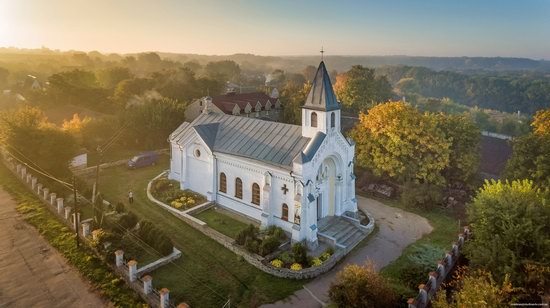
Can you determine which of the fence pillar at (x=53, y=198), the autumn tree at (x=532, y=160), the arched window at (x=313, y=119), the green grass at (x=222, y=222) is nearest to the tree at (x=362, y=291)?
the green grass at (x=222, y=222)

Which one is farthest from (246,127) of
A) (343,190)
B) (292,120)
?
(292,120)

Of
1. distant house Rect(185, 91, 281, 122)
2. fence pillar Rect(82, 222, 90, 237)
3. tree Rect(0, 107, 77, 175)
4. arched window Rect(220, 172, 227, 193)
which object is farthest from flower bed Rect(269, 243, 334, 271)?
distant house Rect(185, 91, 281, 122)

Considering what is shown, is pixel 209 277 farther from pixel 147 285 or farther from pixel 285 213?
pixel 285 213

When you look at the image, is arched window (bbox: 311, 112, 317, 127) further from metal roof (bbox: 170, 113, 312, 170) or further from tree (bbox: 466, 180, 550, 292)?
tree (bbox: 466, 180, 550, 292)

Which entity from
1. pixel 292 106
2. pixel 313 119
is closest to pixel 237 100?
pixel 292 106

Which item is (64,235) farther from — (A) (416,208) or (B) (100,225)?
(A) (416,208)

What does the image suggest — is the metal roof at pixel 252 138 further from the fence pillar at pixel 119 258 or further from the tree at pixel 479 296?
the tree at pixel 479 296
